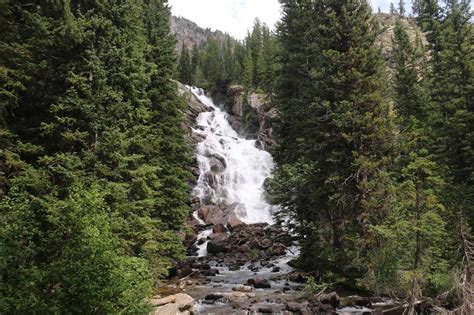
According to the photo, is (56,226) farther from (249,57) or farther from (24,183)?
(249,57)

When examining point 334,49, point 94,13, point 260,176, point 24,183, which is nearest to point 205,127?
point 260,176

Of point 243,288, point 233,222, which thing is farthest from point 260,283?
point 233,222

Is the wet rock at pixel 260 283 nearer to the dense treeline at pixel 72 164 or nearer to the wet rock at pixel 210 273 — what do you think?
the wet rock at pixel 210 273

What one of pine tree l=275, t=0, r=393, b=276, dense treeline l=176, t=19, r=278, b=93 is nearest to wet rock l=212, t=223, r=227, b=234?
pine tree l=275, t=0, r=393, b=276

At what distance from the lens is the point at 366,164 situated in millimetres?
17531

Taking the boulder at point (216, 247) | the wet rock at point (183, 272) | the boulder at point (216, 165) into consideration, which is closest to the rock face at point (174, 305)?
the wet rock at point (183, 272)

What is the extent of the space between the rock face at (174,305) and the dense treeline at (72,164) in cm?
142

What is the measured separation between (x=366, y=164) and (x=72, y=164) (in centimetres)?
1263

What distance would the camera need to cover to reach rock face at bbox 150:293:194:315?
14.0 metres

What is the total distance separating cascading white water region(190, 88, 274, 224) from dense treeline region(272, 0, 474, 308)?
1761 cm

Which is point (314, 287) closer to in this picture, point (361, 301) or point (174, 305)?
point (361, 301)

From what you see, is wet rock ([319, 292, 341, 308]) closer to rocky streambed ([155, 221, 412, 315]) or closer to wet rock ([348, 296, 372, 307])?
rocky streambed ([155, 221, 412, 315])

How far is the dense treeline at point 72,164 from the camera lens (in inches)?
349

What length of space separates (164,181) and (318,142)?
8.84 metres
